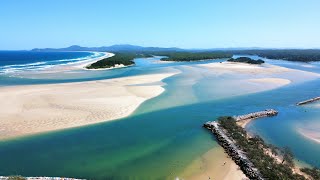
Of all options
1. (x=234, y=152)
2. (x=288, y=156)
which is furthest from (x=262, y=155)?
(x=288, y=156)

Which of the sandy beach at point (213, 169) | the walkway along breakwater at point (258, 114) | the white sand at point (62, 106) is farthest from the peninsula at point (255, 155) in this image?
the white sand at point (62, 106)

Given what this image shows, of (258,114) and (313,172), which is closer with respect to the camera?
(313,172)

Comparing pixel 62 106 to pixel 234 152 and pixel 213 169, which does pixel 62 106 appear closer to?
pixel 234 152

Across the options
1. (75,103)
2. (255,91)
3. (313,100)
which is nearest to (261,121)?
(313,100)

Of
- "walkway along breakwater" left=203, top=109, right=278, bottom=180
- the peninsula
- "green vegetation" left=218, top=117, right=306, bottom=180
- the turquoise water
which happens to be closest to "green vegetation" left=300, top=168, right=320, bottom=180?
the peninsula

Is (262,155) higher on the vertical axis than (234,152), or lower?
higher

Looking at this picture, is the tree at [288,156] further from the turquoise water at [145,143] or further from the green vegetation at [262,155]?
the turquoise water at [145,143]

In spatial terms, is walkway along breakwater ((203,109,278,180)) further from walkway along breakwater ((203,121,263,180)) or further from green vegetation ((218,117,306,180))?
green vegetation ((218,117,306,180))

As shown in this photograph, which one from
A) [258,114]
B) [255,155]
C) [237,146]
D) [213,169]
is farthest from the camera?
[258,114]
